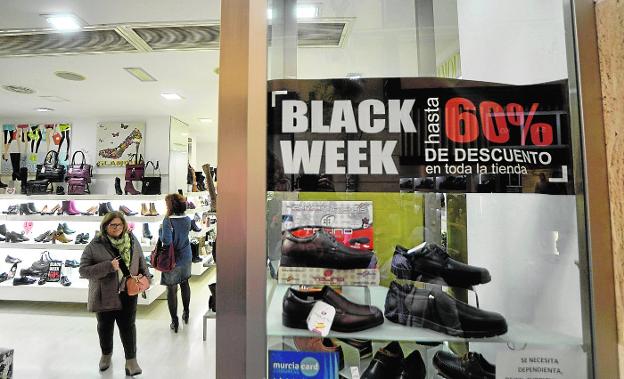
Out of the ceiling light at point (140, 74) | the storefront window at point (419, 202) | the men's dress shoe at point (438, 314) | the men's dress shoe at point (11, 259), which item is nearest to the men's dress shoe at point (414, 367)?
the storefront window at point (419, 202)

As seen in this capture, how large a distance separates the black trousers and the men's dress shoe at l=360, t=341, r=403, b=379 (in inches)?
122

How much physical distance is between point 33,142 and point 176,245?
5.02m

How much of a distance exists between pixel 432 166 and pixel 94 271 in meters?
3.36

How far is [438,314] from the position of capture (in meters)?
0.82

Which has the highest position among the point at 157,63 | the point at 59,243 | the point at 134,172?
the point at 157,63

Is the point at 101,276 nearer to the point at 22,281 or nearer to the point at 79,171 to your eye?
the point at 22,281

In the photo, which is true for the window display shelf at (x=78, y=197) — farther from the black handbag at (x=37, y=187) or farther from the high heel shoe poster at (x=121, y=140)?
the high heel shoe poster at (x=121, y=140)

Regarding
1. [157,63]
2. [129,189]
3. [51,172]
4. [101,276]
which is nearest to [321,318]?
[101,276]

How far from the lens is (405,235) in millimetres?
893

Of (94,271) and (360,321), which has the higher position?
(360,321)

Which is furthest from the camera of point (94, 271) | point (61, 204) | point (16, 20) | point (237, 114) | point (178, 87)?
point (61, 204)

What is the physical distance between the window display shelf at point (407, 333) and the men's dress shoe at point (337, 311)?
0.04 feet

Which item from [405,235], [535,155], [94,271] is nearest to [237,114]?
[405,235]

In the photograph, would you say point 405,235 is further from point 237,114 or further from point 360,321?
point 237,114
